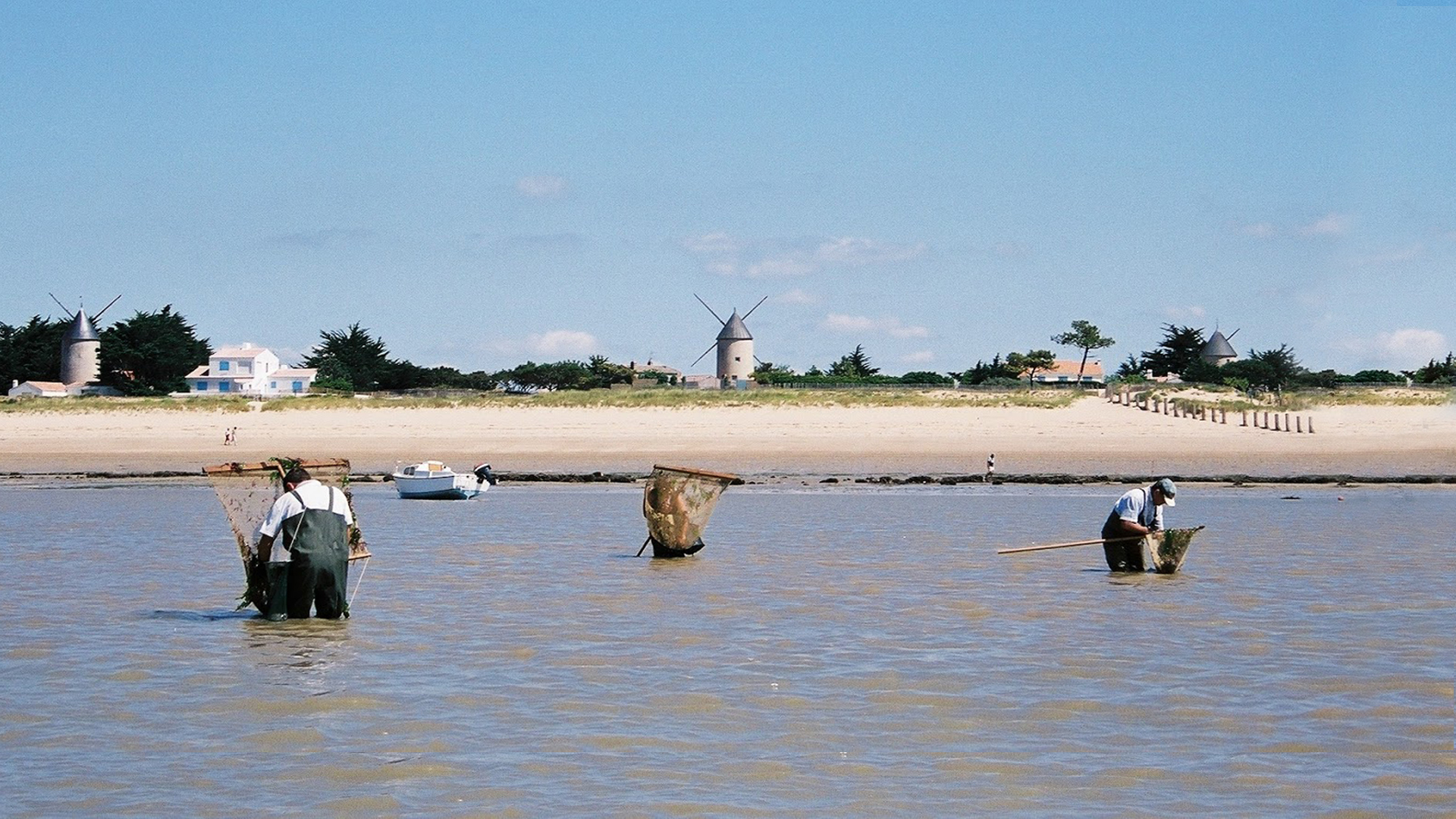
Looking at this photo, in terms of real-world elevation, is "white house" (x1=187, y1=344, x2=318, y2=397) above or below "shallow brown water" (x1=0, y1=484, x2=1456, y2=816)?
above

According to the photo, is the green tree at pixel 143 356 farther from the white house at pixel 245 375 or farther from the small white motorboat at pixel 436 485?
the small white motorboat at pixel 436 485

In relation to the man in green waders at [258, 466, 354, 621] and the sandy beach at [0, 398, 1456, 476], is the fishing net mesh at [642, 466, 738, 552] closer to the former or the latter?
the man in green waders at [258, 466, 354, 621]

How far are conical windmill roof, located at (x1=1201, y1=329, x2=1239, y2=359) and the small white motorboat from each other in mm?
112804

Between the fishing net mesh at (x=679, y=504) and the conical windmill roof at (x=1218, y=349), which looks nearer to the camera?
the fishing net mesh at (x=679, y=504)

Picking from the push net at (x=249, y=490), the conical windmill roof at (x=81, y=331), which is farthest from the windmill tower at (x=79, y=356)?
the push net at (x=249, y=490)

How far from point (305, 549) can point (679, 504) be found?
8581 millimetres

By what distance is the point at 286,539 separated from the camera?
1420 cm

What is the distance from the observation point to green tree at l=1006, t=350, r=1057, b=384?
128 m

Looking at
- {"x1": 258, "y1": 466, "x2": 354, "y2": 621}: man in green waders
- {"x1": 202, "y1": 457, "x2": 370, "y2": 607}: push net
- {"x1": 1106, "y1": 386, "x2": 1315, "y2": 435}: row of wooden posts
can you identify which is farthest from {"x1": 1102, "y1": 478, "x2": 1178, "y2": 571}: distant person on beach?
{"x1": 1106, "y1": 386, "x2": 1315, "y2": 435}: row of wooden posts

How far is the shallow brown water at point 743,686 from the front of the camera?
29.2 ft

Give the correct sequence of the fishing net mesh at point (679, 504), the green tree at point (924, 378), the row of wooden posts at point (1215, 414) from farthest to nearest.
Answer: the green tree at point (924, 378), the row of wooden posts at point (1215, 414), the fishing net mesh at point (679, 504)

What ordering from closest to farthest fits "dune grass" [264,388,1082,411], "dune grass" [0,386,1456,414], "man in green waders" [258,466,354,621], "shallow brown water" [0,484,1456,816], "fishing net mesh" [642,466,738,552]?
"shallow brown water" [0,484,1456,816] → "man in green waders" [258,466,354,621] → "fishing net mesh" [642,466,738,552] → "dune grass" [264,388,1082,411] → "dune grass" [0,386,1456,414]

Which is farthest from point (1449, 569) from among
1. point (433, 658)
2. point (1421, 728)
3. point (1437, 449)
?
point (1437, 449)

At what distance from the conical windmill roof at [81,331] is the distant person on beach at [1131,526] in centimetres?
10714
